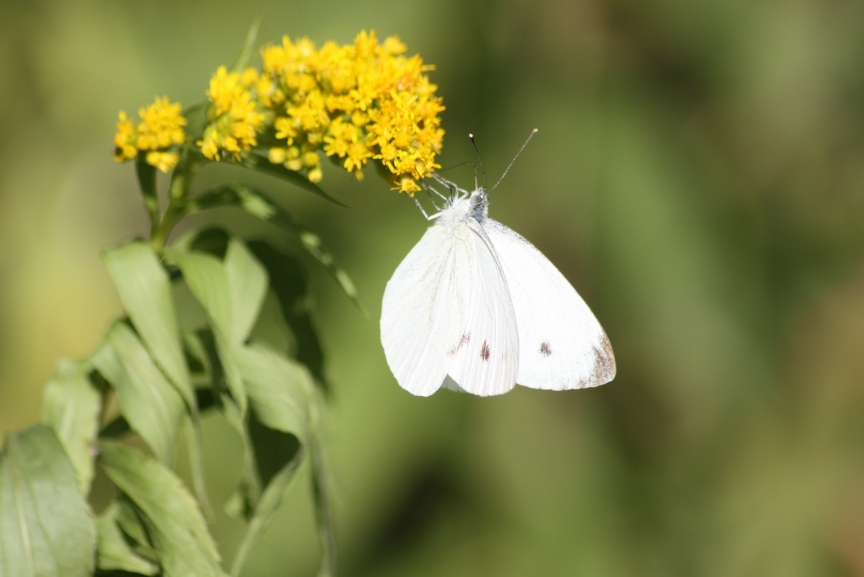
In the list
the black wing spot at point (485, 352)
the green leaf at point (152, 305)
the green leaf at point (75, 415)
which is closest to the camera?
the green leaf at point (152, 305)

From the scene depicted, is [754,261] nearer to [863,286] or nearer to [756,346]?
[756,346]

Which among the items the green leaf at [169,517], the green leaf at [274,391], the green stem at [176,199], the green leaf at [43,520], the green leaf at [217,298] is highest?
the green stem at [176,199]

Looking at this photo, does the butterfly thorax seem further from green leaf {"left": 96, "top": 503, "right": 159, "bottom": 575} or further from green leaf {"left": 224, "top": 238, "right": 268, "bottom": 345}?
green leaf {"left": 96, "top": 503, "right": 159, "bottom": 575}

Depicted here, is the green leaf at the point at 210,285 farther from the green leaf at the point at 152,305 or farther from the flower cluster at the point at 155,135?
the flower cluster at the point at 155,135

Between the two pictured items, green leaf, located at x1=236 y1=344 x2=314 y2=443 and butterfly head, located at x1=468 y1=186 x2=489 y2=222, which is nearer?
green leaf, located at x1=236 y1=344 x2=314 y2=443

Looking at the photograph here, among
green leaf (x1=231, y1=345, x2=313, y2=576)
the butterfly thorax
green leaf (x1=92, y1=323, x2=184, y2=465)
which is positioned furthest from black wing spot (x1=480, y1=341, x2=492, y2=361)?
green leaf (x1=92, y1=323, x2=184, y2=465)

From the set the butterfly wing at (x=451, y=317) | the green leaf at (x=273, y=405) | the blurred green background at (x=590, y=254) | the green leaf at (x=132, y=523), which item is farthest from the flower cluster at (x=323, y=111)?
the blurred green background at (x=590, y=254)
